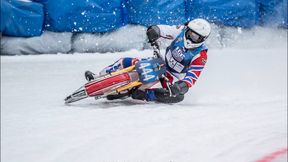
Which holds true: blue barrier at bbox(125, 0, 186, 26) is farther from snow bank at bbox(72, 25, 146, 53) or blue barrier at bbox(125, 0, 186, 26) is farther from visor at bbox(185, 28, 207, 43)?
snow bank at bbox(72, 25, 146, 53)

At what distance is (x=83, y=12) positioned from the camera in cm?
531

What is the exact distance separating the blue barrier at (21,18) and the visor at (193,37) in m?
2.87

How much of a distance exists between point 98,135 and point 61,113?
3.03ft

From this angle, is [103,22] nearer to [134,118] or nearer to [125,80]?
[125,80]

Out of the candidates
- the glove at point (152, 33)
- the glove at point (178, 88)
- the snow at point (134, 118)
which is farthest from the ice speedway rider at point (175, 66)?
the glove at point (152, 33)

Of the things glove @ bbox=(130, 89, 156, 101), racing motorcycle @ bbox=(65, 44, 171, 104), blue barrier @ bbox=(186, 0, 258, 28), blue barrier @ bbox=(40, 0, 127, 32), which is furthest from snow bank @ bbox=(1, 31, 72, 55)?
blue barrier @ bbox=(186, 0, 258, 28)

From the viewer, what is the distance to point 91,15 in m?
5.67

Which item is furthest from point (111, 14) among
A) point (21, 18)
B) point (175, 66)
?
point (21, 18)

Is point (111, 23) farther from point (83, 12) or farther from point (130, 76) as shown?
point (130, 76)

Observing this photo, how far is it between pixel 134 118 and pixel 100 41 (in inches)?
64.7

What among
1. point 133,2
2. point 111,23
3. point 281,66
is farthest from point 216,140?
point 281,66

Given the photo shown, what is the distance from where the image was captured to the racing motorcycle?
4.66 m

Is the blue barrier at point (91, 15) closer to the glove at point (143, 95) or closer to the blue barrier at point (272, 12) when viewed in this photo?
the glove at point (143, 95)

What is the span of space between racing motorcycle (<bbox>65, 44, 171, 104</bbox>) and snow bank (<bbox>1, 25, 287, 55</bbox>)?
2.23 ft
